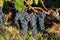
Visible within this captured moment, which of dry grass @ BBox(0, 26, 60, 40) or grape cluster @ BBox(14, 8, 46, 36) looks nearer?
grape cluster @ BBox(14, 8, 46, 36)

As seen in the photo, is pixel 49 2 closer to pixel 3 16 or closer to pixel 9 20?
pixel 9 20

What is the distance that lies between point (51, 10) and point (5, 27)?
0.99 meters

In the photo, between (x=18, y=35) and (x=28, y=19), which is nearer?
(x=28, y=19)

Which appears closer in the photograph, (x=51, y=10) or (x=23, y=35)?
(x=23, y=35)

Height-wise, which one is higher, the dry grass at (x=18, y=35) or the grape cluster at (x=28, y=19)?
the grape cluster at (x=28, y=19)

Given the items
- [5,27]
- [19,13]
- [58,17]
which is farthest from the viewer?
[58,17]

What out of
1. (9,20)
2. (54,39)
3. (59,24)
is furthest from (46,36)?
(9,20)

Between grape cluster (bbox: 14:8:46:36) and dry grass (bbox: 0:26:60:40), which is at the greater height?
grape cluster (bbox: 14:8:46:36)

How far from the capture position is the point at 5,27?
15.0ft

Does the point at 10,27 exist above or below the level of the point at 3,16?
below

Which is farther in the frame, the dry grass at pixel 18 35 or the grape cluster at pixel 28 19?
the dry grass at pixel 18 35

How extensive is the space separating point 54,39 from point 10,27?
0.88 meters

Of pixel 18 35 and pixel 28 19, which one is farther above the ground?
pixel 28 19

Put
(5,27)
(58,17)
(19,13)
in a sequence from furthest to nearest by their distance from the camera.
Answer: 1. (58,17)
2. (5,27)
3. (19,13)
